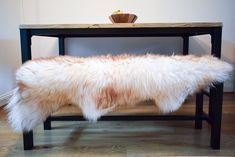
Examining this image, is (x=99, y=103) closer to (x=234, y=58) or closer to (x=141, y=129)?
(x=141, y=129)

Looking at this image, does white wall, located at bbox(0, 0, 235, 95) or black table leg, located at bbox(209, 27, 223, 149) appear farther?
white wall, located at bbox(0, 0, 235, 95)

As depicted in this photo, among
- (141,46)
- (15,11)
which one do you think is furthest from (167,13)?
(15,11)

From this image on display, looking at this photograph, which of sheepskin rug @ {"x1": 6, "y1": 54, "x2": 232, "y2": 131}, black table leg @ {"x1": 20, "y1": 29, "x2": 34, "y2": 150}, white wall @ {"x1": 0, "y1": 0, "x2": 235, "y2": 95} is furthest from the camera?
white wall @ {"x1": 0, "y1": 0, "x2": 235, "y2": 95}

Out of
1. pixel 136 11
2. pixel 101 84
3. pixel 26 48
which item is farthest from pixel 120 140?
pixel 136 11

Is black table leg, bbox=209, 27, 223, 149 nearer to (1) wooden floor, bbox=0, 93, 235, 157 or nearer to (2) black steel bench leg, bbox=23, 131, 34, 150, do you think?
(1) wooden floor, bbox=0, 93, 235, 157

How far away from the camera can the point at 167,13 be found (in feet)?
6.49

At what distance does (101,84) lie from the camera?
918 mm

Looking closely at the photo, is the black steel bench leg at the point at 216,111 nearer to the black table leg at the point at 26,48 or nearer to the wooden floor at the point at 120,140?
the wooden floor at the point at 120,140

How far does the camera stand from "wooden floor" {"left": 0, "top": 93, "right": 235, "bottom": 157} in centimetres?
106

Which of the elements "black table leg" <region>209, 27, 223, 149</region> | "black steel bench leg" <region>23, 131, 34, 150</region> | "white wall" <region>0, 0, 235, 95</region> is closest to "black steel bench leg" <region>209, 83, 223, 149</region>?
"black table leg" <region>209, 27, 223, 149</region>

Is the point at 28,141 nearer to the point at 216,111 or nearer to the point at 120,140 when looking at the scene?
the point at 120,140

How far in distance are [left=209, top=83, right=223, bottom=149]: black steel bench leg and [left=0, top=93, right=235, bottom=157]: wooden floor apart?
1.8 inches

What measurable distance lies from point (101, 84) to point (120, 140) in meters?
0.41

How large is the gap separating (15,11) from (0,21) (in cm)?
20
